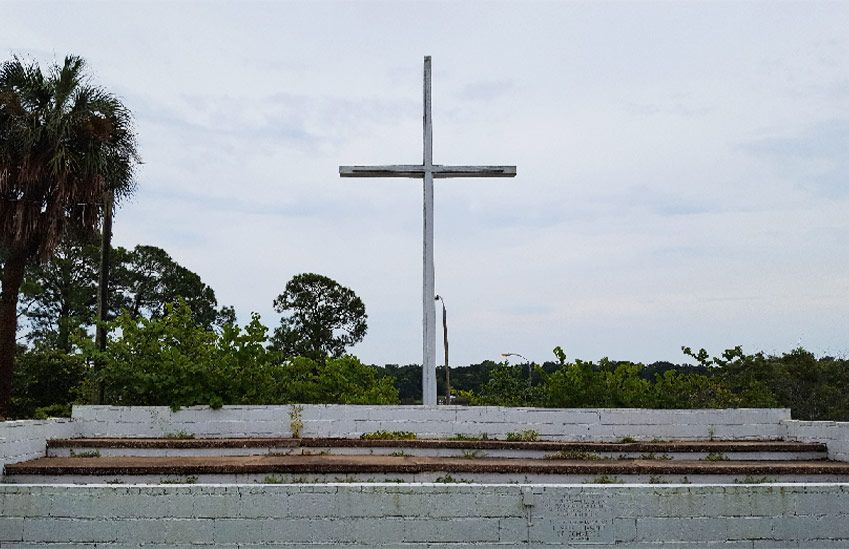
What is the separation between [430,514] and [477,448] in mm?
4264

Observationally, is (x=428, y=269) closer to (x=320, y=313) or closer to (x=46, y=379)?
(x=46, y=379)

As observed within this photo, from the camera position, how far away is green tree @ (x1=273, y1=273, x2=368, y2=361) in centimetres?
4678

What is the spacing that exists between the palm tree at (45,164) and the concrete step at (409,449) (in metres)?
4.77

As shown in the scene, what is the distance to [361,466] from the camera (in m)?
8.56

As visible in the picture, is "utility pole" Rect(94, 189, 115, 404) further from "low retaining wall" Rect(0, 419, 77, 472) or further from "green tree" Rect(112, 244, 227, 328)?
"green tree" Rect(112, 244, 227, 328)

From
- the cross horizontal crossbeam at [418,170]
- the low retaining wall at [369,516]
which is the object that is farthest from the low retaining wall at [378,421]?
the low retaining wall at [369,516]

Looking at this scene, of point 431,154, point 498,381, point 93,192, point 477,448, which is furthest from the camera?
point 498,381

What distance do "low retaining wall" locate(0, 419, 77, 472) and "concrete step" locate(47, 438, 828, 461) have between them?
0.18 m

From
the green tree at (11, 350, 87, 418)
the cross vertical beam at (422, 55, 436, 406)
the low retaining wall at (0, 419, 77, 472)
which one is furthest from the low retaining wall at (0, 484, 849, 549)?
the green tree at (11, 350, 87, 418)

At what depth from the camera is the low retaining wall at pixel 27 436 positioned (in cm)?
Result: 920

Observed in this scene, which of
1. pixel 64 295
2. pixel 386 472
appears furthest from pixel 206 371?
pixel 64 295

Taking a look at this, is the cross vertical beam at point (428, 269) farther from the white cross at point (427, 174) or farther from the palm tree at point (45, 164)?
the palm tree at point (45, 164)

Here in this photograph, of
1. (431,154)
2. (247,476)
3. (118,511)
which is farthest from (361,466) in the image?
(431,154)

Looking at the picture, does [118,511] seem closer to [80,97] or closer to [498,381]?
[80,97]
